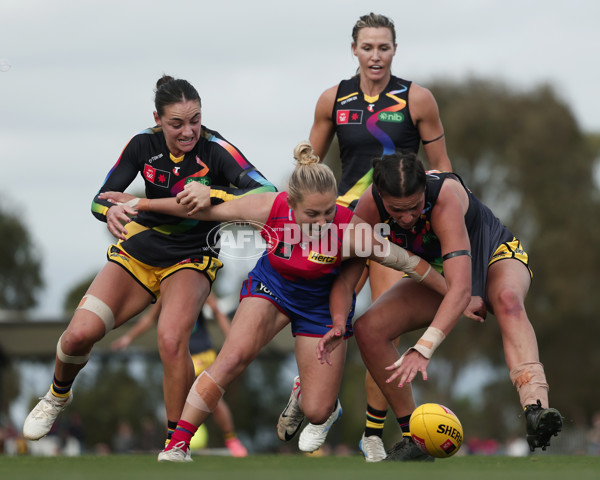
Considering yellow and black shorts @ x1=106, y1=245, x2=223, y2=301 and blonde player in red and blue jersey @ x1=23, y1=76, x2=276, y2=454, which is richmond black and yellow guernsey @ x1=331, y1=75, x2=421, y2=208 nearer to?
blonde player in red and blue jersey @ x1=23, y1=76, x2=276, y2=454

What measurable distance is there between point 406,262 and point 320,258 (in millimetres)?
607

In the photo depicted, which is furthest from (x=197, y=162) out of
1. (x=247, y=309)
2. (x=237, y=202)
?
(x=247, y=309)

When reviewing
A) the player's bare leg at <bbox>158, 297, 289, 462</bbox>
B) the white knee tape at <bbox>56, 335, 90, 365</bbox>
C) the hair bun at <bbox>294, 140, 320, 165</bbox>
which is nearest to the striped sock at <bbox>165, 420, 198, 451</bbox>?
the player's bare leg at <bbox>158, 297, 289, 462</bbox>

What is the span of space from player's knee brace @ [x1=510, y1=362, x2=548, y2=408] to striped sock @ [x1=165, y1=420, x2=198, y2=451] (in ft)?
7.30

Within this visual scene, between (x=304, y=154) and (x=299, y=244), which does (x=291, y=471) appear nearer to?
(x=299, y=244)

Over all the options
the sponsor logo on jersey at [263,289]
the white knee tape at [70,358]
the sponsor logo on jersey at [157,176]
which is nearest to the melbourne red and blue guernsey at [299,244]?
the sponsor logo on jersey at [263,289]

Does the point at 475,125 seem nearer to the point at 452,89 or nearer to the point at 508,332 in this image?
the point at 452,89

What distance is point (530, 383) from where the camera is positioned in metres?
6.68

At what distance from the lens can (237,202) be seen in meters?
7.06

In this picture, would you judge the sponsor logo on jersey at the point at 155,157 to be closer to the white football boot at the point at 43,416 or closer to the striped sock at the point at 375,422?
the white football boot at the point at 43,416

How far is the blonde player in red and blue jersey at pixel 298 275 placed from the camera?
681 centimetres

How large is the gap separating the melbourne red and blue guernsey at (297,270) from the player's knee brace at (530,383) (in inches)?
54.1

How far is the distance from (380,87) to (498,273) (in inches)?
78.6

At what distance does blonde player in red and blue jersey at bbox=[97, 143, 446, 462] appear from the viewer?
22.3ft
